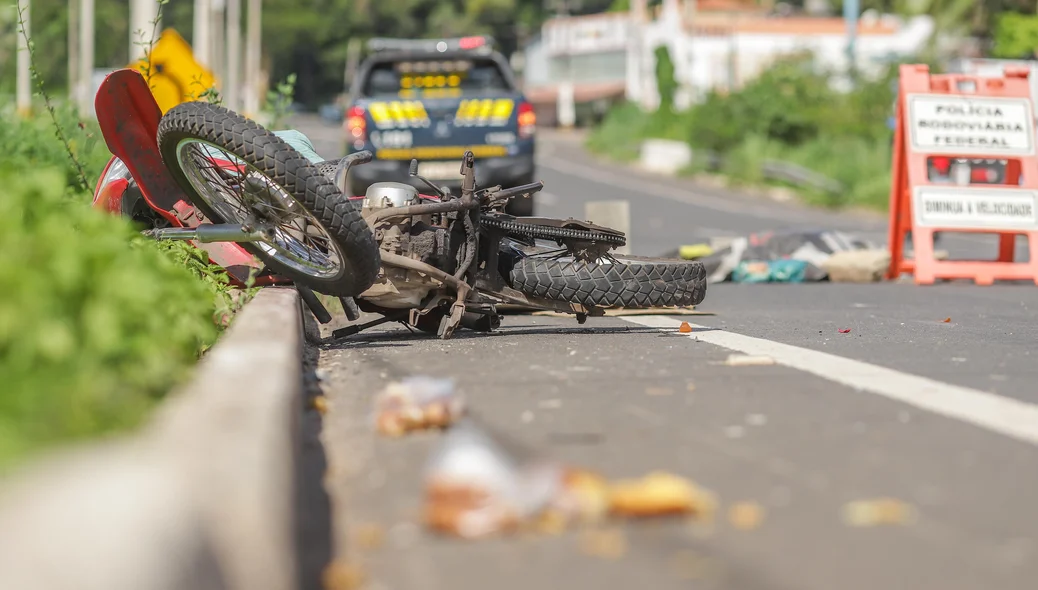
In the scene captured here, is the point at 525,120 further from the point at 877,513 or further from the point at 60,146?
the point at 877,513

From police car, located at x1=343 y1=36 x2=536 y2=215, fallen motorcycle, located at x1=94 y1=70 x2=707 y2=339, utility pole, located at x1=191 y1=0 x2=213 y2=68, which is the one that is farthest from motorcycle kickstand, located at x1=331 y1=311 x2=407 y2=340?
utility pole, located at x1=191 y1=0 x2=213 y2=68

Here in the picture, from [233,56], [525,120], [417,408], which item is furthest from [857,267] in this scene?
[233,56]

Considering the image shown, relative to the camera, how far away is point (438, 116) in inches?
696

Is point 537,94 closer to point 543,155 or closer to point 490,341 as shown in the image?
Result: point 543,155

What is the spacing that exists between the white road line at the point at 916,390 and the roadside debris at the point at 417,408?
1.61 m

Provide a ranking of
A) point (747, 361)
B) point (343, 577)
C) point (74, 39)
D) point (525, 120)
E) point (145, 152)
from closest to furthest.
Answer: point (343, 577) < point (747, 361) < point (145, 152) < point (525, 120) < point (74, 39)

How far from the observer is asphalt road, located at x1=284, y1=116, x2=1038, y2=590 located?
3453 millimetres

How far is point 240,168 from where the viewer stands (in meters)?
7.38

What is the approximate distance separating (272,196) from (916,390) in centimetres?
312

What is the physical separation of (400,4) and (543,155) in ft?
186

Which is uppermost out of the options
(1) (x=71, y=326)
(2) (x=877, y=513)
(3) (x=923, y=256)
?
→ (1) (x=71, y=326)

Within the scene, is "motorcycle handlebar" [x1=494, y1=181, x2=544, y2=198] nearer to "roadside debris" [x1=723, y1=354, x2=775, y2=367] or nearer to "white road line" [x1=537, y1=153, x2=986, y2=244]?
"roadside debris" [x1=723, y1=354, x2=775, y2=367]

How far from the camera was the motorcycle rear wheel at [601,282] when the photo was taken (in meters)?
7.64

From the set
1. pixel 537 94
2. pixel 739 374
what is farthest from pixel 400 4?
pixel 739 374
